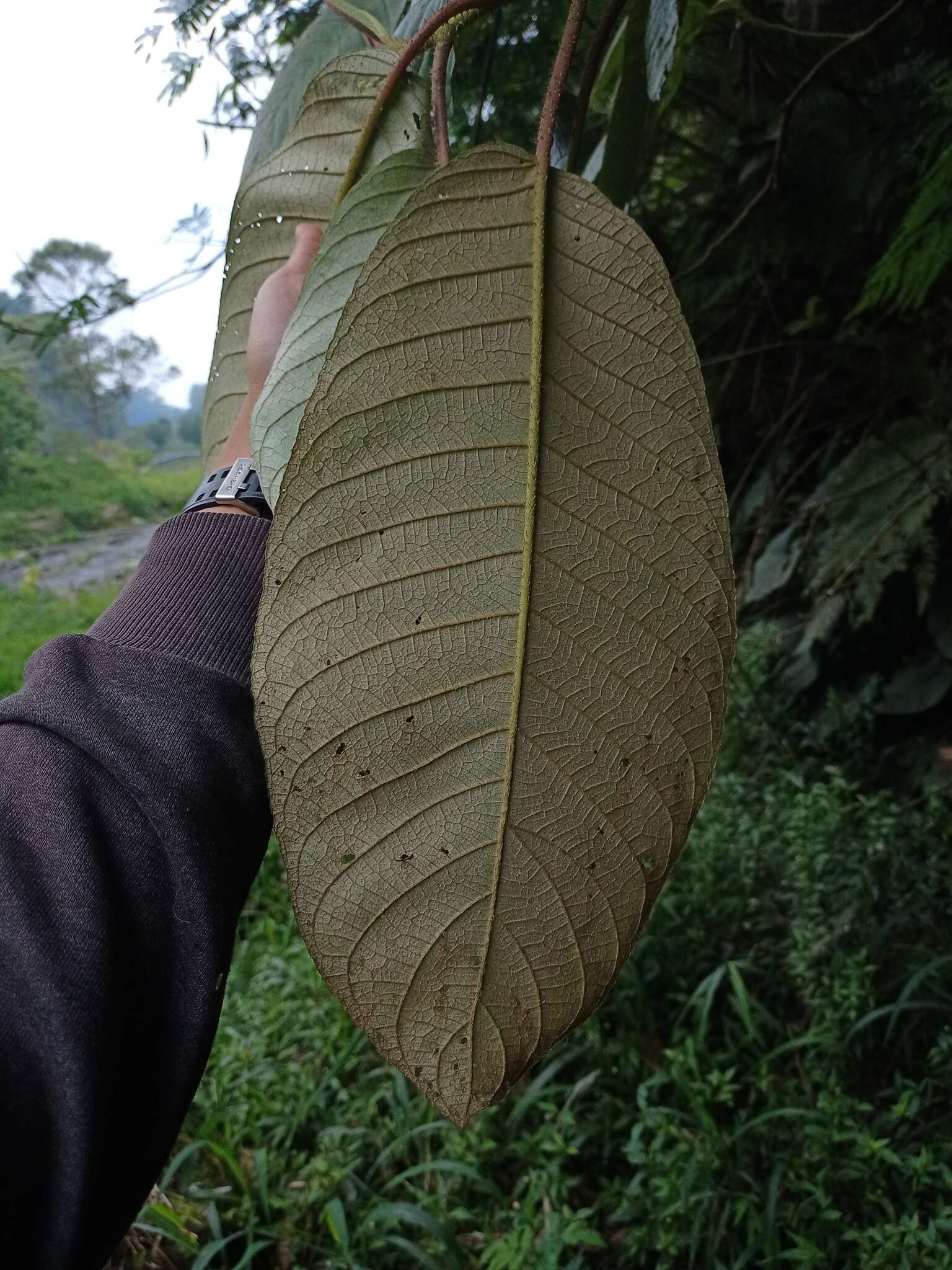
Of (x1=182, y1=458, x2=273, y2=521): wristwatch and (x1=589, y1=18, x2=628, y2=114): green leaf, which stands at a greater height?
(x1=589, y1=18, x2=628, y2=114): green leaf

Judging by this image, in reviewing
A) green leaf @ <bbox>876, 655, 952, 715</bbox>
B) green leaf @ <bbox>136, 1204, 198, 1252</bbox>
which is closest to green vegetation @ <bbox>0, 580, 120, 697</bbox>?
green leaf @ <bbox>136, 1204, 198, 1252</bbox>

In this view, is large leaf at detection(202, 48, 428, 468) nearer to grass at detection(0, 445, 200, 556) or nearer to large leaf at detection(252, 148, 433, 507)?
large leaf at detection(252, 148, 433, 507)

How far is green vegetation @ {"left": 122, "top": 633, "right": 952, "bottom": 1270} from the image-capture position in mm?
1257

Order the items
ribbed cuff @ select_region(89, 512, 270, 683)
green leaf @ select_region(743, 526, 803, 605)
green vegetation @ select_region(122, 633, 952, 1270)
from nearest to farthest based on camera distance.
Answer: ribbed cuff @ select_region(89, 512, 270, 683)
green vegetation @ select_region(122, 633, 952, 1270)
green leaf @ select_region(743, 526, 803, 605)

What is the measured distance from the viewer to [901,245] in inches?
39.1

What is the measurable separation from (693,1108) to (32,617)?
308cm

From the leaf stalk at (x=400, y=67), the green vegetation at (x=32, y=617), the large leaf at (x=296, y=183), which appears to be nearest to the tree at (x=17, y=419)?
the green vegetation at (x=32, y=617)

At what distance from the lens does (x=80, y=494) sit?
13.8ft

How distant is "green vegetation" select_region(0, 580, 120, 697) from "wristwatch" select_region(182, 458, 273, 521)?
2789mm

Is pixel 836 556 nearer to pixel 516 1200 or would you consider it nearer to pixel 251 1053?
pixel 516 1200

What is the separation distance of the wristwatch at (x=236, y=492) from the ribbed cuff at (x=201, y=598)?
1 centimetres

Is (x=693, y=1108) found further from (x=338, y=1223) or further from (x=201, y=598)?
(x=201, y=598)

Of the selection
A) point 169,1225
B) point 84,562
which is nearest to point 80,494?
point 84,562

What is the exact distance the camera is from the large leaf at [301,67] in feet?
1.92
